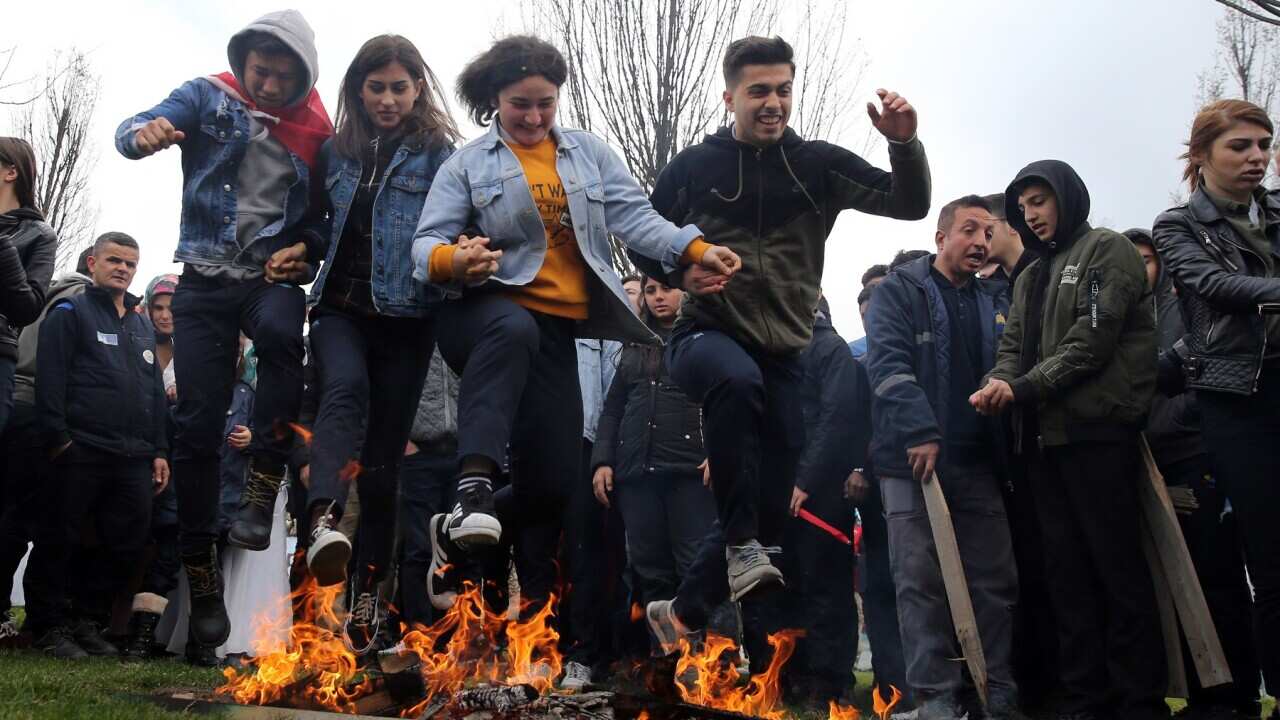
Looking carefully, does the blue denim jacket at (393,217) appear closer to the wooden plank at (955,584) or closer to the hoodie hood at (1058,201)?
the wooden plank at (955,584)

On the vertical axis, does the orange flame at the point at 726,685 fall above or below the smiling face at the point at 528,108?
below

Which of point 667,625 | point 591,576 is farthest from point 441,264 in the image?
point 591,576

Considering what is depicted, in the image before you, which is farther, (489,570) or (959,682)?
(959,682)

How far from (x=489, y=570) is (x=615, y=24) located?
1283 cm

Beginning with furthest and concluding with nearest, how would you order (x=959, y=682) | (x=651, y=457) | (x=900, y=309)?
(x=651, y=457) → (x=900, y=309) → (x=959, y=682)

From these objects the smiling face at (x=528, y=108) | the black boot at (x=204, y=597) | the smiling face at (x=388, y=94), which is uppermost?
the smiling face at (x=388, y=94)

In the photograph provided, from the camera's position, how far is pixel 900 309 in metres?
6.93

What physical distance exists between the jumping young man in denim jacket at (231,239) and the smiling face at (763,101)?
204cm

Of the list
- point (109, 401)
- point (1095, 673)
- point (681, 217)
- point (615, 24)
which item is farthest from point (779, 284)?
point (615, 24)

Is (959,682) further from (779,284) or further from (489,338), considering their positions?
(489,338)

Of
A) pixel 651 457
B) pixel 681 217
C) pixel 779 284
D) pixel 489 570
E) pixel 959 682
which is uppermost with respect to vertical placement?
pixel 681 217

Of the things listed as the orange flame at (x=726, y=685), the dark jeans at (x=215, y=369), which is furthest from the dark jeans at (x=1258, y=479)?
the dark jeans at (x=215, y=369)

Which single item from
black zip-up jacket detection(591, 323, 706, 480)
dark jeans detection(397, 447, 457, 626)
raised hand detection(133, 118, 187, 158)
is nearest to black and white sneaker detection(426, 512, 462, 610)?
raised hand detection(133, 118, 187, 158)

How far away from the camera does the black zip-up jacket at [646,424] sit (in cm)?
786
